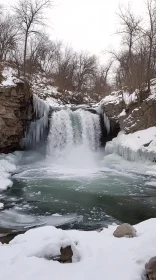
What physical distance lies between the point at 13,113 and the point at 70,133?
3541mm

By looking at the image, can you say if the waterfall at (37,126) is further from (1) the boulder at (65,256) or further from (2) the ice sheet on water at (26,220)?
(1) the boulder at (65,256)

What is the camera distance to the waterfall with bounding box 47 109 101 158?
1541cm

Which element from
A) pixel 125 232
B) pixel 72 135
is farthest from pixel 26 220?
pixel 72 135

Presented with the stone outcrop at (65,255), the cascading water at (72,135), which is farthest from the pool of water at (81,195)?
the stone outcrop at (65,255)

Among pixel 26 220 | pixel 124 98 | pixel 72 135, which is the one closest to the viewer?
pixel 26 220

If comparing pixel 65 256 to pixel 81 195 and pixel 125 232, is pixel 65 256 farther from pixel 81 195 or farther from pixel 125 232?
pixel 81 195

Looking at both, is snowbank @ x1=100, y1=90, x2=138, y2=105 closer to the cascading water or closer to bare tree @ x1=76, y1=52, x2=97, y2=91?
the cascading water

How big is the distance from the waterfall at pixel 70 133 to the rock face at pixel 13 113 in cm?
182

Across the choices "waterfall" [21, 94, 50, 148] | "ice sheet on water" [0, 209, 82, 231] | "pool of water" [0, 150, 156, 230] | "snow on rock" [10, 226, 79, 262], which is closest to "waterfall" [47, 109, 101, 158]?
"waterfall" [21, 94, 50, 148]

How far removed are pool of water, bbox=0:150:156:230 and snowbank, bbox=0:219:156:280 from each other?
6.59 feet

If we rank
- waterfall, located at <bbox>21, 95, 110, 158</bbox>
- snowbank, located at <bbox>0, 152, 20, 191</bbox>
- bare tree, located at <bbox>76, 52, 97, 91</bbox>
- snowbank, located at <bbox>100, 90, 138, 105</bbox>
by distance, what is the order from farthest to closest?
1. bare tree, located at <bbox>76, 52, 97, 91</bbox>
2. snowbank, located at <bbox>100, 90, 138, 105</bbox>
3. waterfall, located at <bbox>21, 95, 110, 158</bbox>
4. snowbank, located at <bbox>0, 152, 20, 191</bbox>

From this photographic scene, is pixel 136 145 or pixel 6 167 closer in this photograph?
pixel 6 167

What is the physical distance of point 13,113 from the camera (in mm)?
13539

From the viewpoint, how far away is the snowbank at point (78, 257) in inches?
123
